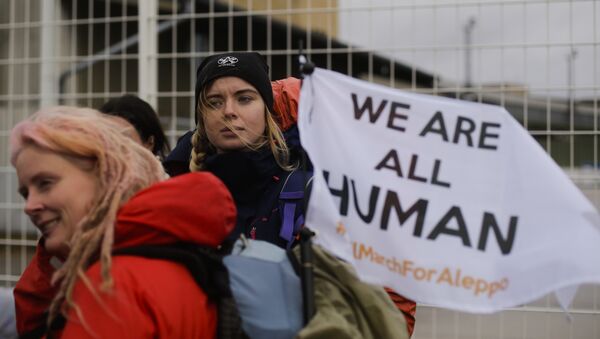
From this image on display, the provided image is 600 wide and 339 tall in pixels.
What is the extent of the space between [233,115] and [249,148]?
12 cm

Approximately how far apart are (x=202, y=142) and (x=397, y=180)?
0.93m

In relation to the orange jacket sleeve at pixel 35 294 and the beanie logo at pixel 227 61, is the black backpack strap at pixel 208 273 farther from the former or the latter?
the beanie logo at pixel 227 61

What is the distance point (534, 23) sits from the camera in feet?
10.7

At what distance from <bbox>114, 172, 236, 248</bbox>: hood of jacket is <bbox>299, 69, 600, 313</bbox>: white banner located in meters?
0.24

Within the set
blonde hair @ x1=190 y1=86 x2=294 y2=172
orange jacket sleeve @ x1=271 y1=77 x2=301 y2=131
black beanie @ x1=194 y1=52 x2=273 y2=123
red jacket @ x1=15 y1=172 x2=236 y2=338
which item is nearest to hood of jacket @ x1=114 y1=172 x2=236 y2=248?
red jacket @ x1=15 y1=172 x2=236 y2=338

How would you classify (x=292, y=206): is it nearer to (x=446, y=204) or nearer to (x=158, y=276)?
(x=446, y=204)

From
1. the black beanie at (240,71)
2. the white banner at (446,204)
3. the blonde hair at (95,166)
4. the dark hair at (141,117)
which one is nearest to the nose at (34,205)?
the blonde hair at (95,166)

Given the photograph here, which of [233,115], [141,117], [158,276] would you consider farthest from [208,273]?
[141,117]

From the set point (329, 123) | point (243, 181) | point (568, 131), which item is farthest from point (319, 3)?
point (329, 123)

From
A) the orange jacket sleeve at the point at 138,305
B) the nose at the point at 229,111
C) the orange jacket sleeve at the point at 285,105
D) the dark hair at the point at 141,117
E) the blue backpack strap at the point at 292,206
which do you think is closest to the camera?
the orange jacket sleeve at the point at 138,305

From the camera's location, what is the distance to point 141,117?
289 centimetres

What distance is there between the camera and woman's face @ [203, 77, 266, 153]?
6.91ft

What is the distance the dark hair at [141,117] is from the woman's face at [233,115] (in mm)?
784

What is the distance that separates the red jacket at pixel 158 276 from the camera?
1283mm
